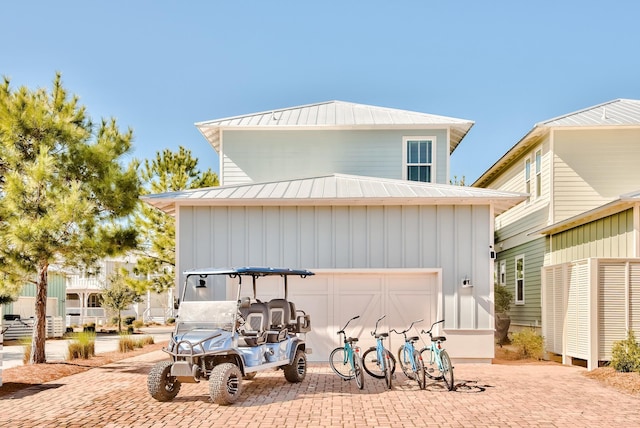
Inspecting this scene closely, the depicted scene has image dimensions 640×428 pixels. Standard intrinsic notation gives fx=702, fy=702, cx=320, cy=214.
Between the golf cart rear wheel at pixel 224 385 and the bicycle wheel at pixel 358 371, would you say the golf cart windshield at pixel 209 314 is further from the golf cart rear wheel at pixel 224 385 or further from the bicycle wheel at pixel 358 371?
the bicycle wheel at pixel 358 371

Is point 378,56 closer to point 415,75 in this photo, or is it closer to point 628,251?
point 415,75

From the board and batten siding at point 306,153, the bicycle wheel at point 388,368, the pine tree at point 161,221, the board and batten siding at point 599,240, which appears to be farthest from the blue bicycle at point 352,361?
the pine tree at point 161,221

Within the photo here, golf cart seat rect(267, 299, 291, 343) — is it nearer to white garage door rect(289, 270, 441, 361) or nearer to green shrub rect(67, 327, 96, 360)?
white garage door rect(289, 270, 441, 361)

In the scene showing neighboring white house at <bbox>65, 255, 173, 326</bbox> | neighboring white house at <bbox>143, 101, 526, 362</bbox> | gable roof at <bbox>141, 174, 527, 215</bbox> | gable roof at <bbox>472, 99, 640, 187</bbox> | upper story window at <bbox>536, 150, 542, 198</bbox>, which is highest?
gable roof at <bbox>472, 99, 640, 187</bbox>

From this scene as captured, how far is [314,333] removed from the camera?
1595cm

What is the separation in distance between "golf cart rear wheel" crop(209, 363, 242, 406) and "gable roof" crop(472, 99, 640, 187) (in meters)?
13.1

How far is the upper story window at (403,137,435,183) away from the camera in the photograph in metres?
21.1

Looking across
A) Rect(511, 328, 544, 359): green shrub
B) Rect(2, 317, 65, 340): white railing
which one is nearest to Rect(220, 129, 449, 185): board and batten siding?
Rect(511, 328, 544, 359): green shrub

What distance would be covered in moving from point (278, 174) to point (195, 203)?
5633 mm

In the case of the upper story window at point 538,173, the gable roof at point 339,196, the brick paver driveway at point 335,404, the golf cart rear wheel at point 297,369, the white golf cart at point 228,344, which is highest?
the upper story window at point 538,173

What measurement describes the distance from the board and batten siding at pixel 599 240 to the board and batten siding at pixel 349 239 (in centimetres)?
285

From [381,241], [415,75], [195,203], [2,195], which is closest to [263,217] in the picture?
[195,203]

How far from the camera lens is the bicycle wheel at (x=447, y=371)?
38.8ft

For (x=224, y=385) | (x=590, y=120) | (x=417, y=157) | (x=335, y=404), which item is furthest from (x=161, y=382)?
(x=590, y=120)
